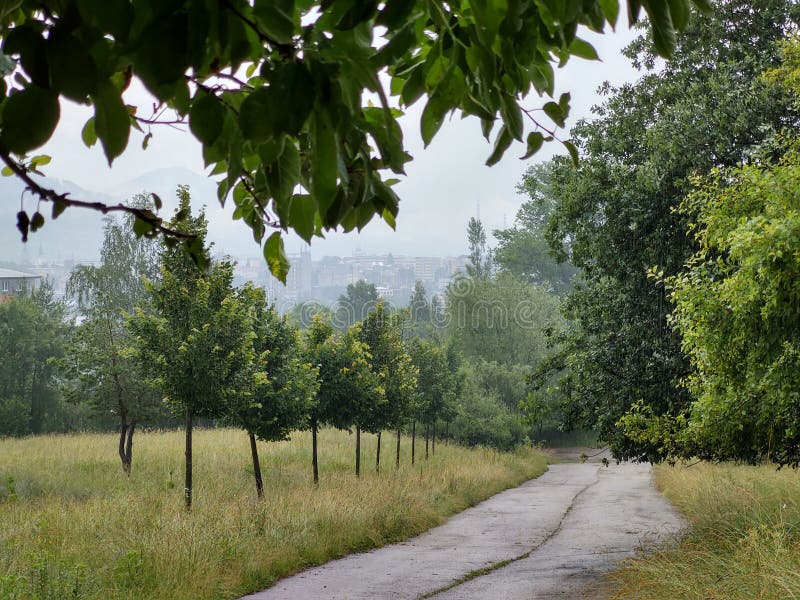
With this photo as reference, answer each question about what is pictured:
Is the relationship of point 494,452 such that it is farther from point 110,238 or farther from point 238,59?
point 238,59

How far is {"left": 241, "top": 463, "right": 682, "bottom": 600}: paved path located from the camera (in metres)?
11.1

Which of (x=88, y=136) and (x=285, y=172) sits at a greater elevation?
(x=88, y=136)

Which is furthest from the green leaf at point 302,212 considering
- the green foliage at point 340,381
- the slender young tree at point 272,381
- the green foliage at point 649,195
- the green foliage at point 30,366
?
the green foliage at point 30,366

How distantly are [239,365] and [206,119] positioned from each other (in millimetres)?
14257

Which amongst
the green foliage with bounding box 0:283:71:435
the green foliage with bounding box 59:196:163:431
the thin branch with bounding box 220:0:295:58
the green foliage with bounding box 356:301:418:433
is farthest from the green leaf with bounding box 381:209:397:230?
the green foliage with bounding box 0:283:71:435

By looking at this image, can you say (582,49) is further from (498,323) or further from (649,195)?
(498,323)

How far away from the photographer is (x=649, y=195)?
43.2 feet

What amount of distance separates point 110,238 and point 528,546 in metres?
Result: 34.7

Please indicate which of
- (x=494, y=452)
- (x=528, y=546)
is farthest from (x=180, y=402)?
(x=494, y=452)

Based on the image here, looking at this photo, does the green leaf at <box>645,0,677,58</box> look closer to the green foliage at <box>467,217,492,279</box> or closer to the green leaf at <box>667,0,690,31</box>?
the green leaf at <box>667,0,690,31</box>

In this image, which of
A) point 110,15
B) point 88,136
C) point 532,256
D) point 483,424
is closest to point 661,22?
point 110,15

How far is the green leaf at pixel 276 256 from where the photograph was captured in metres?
1.81

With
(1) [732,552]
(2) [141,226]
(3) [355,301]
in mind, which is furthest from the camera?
(3) [355,301]

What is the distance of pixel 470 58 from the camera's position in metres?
1.43
